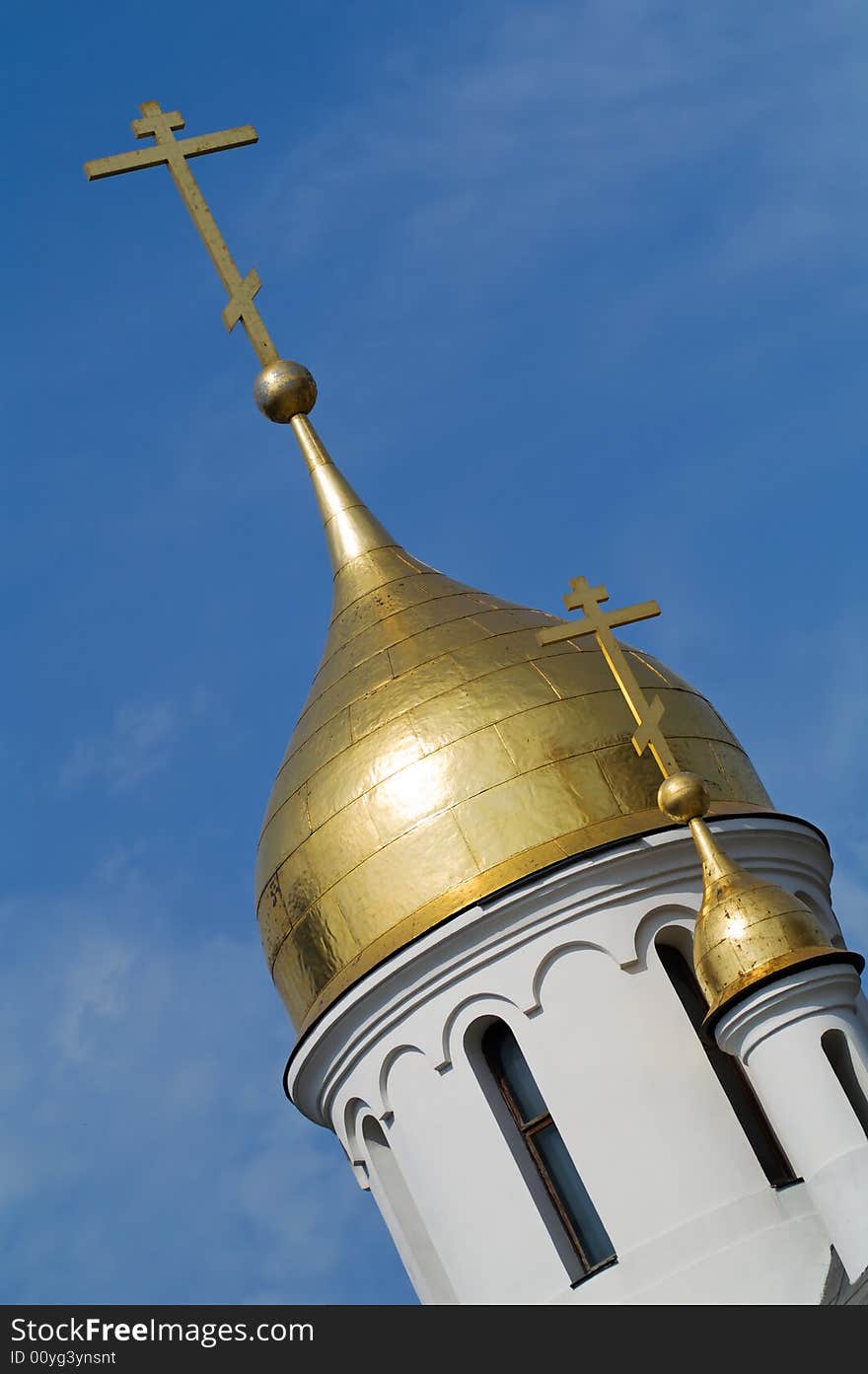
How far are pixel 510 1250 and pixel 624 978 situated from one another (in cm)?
171

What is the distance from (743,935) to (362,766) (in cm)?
304

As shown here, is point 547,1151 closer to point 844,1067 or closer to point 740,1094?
point 740,1094

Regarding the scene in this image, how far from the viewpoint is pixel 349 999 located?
12.6 meters

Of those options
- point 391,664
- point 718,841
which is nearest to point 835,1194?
point 718,841

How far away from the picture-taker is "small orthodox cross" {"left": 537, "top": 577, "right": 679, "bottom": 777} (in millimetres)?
12445

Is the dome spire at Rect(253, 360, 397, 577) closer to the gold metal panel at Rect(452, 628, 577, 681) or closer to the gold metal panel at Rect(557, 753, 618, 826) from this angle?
the gold metal panel at Rect(452, 628, 577, 681)

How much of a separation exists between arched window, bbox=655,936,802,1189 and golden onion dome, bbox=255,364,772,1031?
103 cm

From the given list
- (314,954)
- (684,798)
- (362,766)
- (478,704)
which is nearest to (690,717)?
(478,704)

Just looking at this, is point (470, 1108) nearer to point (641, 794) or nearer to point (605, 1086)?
point (605, 1086)

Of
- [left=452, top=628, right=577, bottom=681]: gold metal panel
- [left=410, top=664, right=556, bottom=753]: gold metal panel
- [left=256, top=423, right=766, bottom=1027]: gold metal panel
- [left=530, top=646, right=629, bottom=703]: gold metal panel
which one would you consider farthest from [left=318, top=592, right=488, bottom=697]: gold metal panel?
[left=530, top=646, right=629, bottom=703]: gold metal panel

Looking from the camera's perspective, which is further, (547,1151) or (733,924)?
(547,1151)

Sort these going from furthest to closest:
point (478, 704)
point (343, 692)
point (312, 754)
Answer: point (343, 692), point (312, 754), point (478, 704)

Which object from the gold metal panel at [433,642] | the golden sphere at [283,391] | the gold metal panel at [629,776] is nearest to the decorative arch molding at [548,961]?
the gold metal panel at [629,776]

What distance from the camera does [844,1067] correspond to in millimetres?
11023
